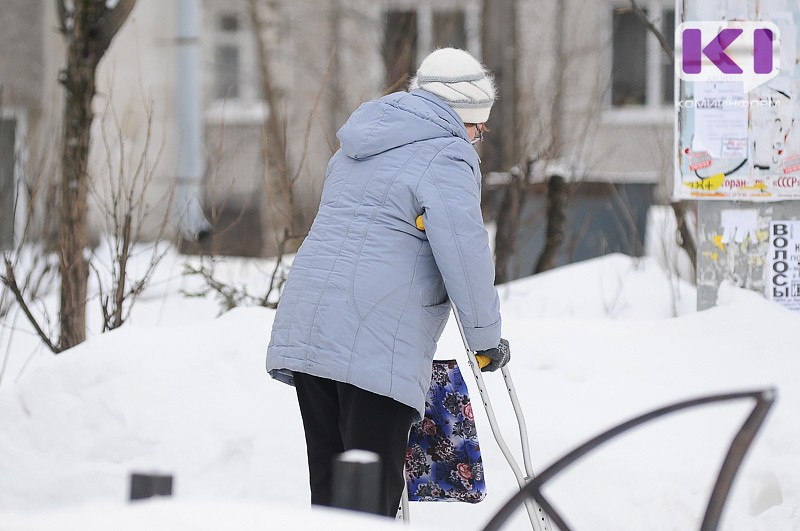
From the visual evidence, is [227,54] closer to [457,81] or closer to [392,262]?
[457,81]

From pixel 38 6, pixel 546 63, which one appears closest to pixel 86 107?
pixel 38 6

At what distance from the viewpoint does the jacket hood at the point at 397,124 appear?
307cm

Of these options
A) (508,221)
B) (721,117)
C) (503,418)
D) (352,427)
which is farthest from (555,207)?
(352,427)

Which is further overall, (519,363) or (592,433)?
(519,363)

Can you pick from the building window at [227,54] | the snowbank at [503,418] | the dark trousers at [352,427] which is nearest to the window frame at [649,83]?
the building window at [227,54]

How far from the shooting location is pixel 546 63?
17219mm

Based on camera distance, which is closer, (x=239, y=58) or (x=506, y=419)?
(x=506, y=419)

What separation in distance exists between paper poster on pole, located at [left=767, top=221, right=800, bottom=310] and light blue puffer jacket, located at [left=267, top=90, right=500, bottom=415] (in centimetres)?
220

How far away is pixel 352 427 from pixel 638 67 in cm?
1638

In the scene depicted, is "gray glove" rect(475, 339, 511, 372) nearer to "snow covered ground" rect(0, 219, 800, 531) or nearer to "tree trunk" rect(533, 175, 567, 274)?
"snow covered ground" rect(0, 219, 800, 531)

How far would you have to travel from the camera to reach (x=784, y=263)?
489 centimetres

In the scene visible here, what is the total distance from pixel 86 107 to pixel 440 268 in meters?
3.22

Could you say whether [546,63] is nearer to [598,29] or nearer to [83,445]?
[598,29]

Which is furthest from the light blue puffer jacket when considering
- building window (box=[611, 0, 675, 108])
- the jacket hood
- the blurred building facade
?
building window (box=[611, 0, 675, 108])
